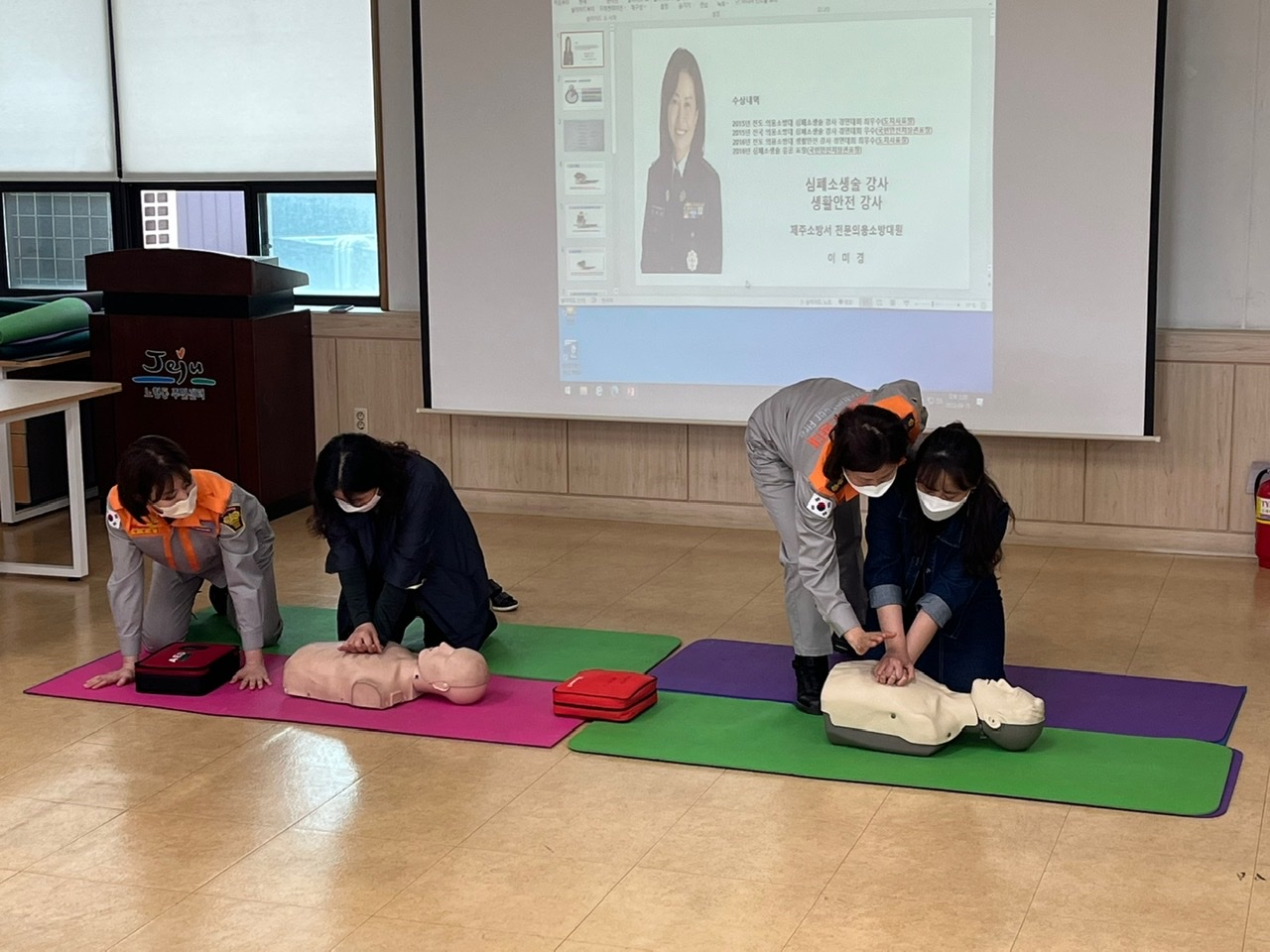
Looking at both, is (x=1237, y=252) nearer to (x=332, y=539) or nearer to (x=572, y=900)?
(x=332, y=539)

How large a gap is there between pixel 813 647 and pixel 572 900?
45.8 inches

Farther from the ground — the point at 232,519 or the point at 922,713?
the point at 232,519

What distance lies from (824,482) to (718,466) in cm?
232

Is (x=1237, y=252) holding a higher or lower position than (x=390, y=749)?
higher

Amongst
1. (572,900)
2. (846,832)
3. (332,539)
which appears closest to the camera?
Result: (572,900)

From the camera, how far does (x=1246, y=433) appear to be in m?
5.09

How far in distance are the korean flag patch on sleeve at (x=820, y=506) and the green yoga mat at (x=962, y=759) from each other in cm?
54

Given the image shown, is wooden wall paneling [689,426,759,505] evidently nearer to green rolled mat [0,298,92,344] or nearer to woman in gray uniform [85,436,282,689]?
woman in gray uniform [85,436,282,689]

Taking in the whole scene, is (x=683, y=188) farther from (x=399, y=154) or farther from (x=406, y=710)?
Answer: (x=406, y=710)

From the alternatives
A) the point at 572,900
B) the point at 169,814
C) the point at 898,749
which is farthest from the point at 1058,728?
the point at 169,814

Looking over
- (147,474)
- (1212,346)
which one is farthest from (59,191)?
(1212,346)

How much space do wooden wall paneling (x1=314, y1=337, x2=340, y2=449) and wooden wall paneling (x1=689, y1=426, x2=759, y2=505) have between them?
4.96 feet

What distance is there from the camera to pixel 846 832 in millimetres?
3061

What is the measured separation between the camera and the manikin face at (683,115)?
5398mm
